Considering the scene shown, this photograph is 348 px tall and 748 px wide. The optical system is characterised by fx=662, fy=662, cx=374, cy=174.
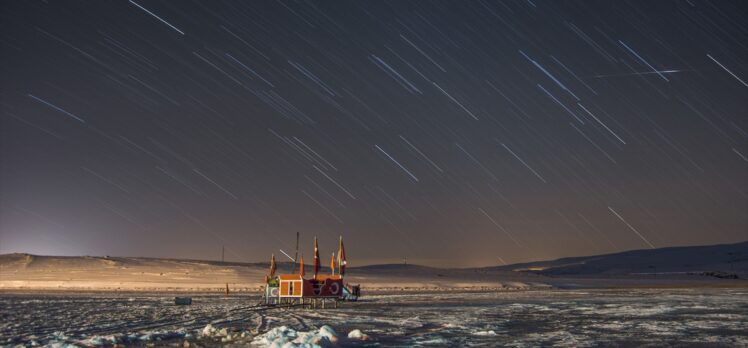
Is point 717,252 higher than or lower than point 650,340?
higher

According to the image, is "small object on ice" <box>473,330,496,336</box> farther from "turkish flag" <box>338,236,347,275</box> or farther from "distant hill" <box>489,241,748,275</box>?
"distant hill" <box>489,241,748,275</box>

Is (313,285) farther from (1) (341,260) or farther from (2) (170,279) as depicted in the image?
(2) (170,279)

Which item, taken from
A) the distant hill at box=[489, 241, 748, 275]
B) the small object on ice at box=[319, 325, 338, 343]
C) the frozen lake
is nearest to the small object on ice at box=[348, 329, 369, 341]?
the frozen lake

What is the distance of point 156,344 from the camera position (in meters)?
16.1

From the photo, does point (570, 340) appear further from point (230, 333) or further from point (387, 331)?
point (230, 333)

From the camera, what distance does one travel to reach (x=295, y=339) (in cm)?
1634

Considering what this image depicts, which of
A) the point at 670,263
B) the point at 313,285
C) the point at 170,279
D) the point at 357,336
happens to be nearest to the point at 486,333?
the point at 357,336

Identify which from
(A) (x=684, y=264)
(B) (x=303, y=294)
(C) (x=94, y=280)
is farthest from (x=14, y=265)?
(A) (x=684, y=264)

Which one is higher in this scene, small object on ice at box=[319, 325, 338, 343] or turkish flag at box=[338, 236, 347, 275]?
turkish flag at box=[338, 236, 347, 275]

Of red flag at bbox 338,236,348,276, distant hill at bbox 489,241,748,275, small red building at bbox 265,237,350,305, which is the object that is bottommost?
small red building at bbox 265,237,350,305

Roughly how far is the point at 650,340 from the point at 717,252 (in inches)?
6769

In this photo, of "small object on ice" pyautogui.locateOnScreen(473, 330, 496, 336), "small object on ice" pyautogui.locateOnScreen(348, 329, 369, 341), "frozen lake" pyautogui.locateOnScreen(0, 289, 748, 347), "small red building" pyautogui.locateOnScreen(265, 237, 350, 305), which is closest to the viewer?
"frozen lake" pyautogui.locateOnScreen(0, 289, 748, 347)

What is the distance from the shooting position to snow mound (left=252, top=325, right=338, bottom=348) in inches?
592

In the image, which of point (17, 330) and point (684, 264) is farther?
point (684, 264)
